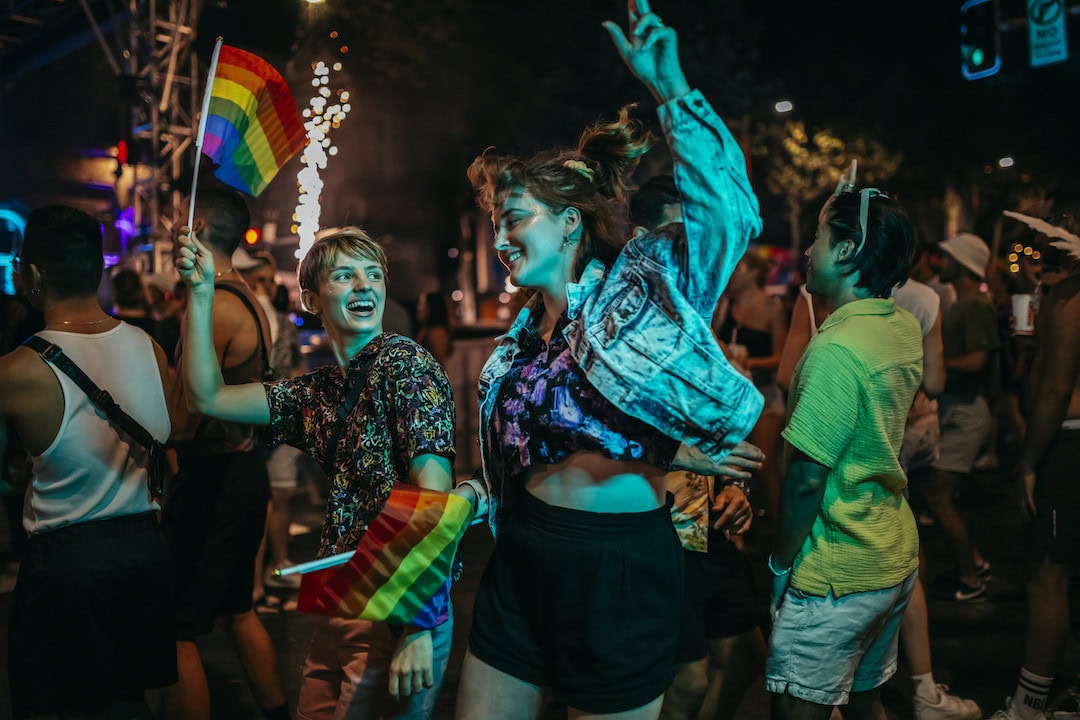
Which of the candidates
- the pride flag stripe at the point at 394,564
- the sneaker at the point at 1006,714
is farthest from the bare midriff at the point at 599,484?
the sneaker at the point at 1006,714

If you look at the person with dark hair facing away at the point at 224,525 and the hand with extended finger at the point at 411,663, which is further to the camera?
the person with dark hair facing away at the point at 224,525

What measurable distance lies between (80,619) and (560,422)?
186cm

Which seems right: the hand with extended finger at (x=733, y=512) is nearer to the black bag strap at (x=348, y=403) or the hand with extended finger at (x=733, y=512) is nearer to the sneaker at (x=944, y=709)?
the black bag strap at (x=348, y=403)

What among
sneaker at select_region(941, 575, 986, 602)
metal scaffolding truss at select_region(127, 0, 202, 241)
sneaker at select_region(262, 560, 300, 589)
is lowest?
sneaker at select_region(941, 575, 986, 602)

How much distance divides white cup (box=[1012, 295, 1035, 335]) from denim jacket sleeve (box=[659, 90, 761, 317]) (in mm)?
4245

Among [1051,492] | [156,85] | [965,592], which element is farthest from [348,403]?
[156,85]

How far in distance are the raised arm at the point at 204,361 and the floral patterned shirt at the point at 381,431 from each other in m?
0.32

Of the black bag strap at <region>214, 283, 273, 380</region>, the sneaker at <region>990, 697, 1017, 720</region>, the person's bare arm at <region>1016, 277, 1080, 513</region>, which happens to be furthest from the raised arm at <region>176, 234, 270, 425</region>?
the sneaker at <region>990, 697, 1017, 720</region>

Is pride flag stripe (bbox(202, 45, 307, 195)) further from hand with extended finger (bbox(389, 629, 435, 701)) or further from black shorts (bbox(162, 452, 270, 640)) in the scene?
hand with extended finger (bbox(389, 629, 435, 701))

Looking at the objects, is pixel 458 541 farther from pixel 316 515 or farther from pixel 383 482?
pixel 316 515

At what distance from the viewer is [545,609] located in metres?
2.56

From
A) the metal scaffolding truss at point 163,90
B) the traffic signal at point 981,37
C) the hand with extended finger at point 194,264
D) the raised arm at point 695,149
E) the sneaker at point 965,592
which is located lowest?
the sneaker at point 965,592

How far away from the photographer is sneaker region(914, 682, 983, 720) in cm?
425

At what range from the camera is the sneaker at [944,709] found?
167 inches
